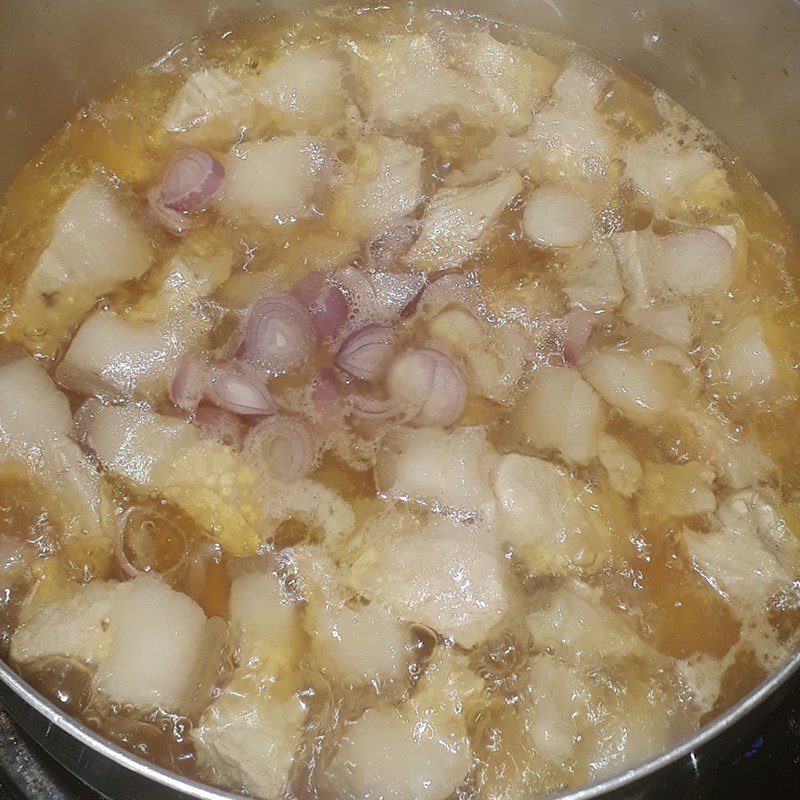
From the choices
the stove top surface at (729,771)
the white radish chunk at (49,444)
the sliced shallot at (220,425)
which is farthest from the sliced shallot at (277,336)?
the stove top surface at (729,771)

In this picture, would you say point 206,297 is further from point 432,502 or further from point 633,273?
point 633,273

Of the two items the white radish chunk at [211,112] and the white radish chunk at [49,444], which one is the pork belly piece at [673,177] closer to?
the white radish chunk at [211,112]

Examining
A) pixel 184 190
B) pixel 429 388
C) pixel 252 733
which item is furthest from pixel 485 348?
pixel 252 733

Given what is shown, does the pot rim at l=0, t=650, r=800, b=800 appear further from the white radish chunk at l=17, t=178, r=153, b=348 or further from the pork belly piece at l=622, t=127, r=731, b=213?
the pork belly piece at l=622, t=127, r=731, b=213

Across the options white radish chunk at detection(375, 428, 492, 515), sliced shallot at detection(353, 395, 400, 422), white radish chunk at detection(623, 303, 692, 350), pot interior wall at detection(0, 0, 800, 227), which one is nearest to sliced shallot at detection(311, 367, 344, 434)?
sliced shallot at detection(353, 395, 400, 422)

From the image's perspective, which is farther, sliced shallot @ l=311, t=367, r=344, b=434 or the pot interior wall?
the pot interior wall

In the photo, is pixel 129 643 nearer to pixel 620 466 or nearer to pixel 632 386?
pixel 620 466
